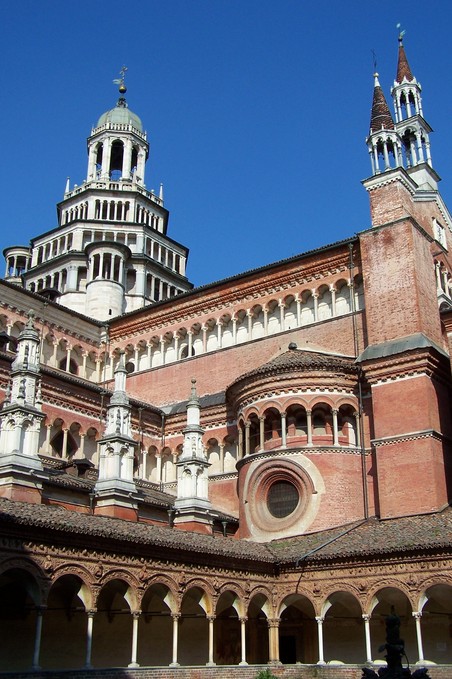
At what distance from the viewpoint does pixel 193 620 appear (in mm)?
28875

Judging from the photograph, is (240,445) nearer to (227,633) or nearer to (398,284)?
(227,633)

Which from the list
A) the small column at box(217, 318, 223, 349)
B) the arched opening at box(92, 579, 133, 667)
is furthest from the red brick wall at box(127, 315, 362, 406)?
the arched opening at box(92, 579, 133, 667)

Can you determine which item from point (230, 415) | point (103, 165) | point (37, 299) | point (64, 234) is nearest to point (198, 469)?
point (230, 415)

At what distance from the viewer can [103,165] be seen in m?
62.1

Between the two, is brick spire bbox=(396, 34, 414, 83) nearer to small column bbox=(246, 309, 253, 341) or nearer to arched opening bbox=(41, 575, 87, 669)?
small column bbox=(246, 309, 253, 341)

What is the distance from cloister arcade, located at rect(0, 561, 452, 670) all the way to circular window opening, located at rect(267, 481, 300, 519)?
12.9 ft

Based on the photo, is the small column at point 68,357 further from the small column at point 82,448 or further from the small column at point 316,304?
the small column at point 316,304

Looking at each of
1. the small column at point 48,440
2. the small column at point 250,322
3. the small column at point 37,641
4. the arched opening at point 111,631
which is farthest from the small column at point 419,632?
the small column at point 250,322

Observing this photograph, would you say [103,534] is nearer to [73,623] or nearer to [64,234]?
[73,623]

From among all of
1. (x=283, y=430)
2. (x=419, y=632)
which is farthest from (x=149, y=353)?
(x=419, y=632)

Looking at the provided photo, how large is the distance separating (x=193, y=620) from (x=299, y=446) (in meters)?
8.38

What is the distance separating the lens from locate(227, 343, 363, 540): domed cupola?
32.1 meters

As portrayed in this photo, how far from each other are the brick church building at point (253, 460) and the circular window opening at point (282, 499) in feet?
0.21

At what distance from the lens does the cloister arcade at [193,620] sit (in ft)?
74.4
